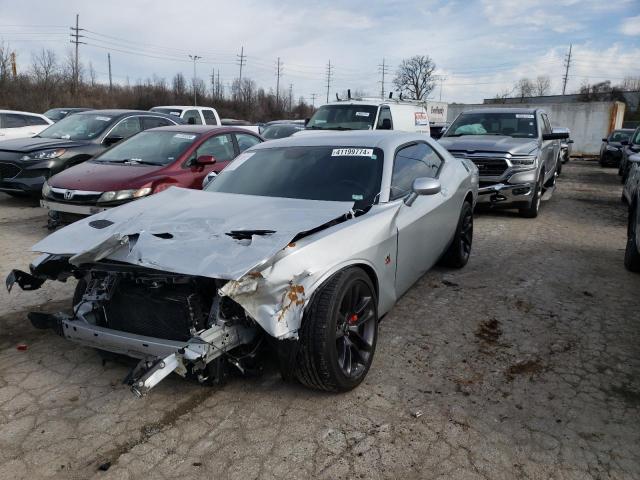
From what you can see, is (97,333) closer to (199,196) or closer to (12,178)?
(199,196)

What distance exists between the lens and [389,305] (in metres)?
3.69

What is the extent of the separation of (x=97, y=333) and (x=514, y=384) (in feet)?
8.70

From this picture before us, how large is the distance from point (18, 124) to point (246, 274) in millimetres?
13321

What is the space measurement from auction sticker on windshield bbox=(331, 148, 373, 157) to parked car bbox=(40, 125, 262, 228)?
324 centimetres

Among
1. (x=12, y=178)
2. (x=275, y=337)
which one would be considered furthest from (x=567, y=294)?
(x=12, y=178)

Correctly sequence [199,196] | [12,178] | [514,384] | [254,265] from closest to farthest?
[254,265] → [514,384] → [199,196] → [12,178]

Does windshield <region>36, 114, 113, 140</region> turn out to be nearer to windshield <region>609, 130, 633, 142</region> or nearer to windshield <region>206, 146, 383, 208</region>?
windshield <region>206, 146, 383, 208</region>

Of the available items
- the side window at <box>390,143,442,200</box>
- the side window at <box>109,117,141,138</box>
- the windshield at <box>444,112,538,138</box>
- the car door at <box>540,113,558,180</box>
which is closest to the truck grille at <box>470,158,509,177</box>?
the car door at <box>540,113,558,180</box>

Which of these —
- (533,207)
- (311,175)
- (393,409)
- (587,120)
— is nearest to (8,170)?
(311,175)

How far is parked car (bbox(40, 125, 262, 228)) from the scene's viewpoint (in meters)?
6.36

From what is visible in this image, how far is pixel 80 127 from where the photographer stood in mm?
9695

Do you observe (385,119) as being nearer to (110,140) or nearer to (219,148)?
(219,148)

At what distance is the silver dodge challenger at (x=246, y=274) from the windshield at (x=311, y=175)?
2cm

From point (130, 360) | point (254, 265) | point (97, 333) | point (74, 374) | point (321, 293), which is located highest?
point (254, 265)
